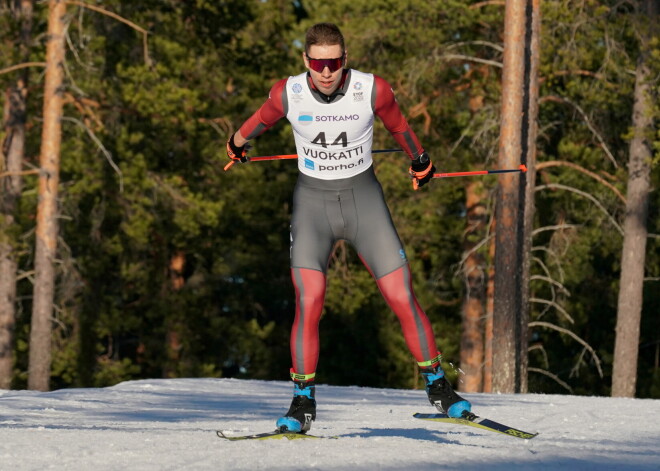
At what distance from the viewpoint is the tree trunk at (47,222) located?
1850cm

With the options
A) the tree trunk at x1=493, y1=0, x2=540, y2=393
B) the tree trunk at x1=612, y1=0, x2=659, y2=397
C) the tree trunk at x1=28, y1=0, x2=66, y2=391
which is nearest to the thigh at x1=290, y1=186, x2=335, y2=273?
the tree trunk at x1=493, y1=0, x2=540, y2=393

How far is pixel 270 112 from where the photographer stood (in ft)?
23.0

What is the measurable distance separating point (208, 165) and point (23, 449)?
19.8 m

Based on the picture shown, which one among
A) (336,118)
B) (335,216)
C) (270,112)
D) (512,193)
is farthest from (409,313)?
(512,193)

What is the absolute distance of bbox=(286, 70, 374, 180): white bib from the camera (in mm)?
6668

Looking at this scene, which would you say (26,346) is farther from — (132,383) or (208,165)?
(132,383)

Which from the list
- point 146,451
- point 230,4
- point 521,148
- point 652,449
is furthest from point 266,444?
point 230,4

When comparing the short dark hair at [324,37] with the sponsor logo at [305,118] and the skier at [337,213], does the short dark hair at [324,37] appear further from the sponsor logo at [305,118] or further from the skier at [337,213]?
the sponsor logo at [305,118]

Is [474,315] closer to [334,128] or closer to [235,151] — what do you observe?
[235,151]

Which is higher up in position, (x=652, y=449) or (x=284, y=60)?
(x=284, y=60)

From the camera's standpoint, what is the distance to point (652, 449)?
7.14m

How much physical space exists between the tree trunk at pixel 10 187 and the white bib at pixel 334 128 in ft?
45.1

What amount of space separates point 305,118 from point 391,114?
21.2 inches

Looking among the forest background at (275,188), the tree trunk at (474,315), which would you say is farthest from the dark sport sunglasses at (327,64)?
the tree trunk at (474,315)
